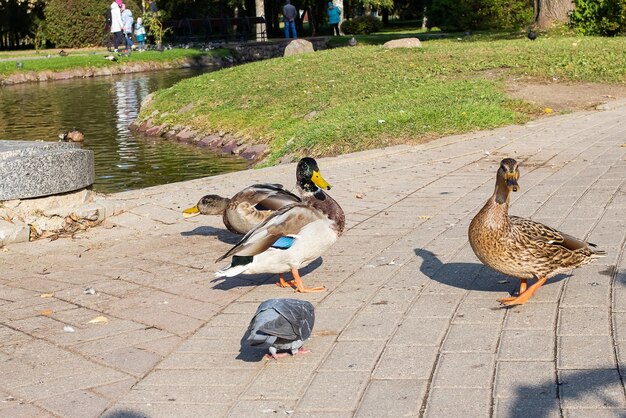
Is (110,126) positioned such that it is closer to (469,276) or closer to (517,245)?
(469,276)

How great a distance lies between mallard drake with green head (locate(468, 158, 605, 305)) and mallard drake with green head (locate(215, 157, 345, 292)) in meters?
1.11

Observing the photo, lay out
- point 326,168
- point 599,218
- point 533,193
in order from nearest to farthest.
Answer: point 599,218 < point 533,193 < point 326,168

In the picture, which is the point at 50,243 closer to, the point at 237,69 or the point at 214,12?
the point at 237,69

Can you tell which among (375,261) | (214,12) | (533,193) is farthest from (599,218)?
(214,12)

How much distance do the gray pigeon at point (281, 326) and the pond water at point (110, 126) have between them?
9396 mm

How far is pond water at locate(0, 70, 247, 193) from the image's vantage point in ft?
52.4

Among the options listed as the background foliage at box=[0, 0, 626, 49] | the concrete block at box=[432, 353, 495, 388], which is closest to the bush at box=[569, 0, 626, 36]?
the background foliage at box=[0, 0, 626, 49]

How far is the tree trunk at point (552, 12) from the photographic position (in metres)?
29.9

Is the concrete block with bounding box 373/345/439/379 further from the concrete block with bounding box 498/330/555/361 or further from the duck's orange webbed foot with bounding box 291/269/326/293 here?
the duck's orange webbed foot with bounding box 291/269/326/293

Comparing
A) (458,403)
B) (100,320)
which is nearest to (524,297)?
(458,403)

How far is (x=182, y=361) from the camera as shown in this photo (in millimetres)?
5539

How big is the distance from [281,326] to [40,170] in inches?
195

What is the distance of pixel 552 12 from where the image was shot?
30000 mm

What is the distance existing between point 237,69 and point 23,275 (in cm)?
1861
